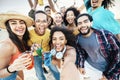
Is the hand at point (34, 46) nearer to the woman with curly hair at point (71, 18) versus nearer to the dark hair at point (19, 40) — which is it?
the dark hair at point (19, 40)

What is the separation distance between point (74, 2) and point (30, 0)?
0.66 feet

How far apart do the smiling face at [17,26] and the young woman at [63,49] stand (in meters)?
0.12

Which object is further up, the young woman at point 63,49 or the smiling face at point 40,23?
the smiling face at point 40,23

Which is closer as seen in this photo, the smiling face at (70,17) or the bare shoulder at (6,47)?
the bare shoulder at (6,47)

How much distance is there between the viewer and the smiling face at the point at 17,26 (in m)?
1.05

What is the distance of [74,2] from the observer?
3.87ft

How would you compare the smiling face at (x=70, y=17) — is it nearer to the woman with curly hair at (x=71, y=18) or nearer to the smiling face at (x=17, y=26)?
the woman with curly hair at (x=71, y=18)

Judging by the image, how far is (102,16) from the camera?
1099 millimetres

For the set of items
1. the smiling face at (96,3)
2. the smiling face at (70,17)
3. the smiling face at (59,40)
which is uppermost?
the smiling face at (96,3)

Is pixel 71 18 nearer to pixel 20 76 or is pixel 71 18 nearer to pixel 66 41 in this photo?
pixel 66 41

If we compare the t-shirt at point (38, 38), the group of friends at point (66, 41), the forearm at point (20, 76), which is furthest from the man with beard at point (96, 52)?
the forearm at point (20, 76)

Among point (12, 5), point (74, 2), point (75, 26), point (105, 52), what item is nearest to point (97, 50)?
point (105, 52)

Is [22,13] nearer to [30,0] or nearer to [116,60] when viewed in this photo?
[30,0]

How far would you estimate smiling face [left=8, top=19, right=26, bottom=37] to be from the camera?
1047 mm
